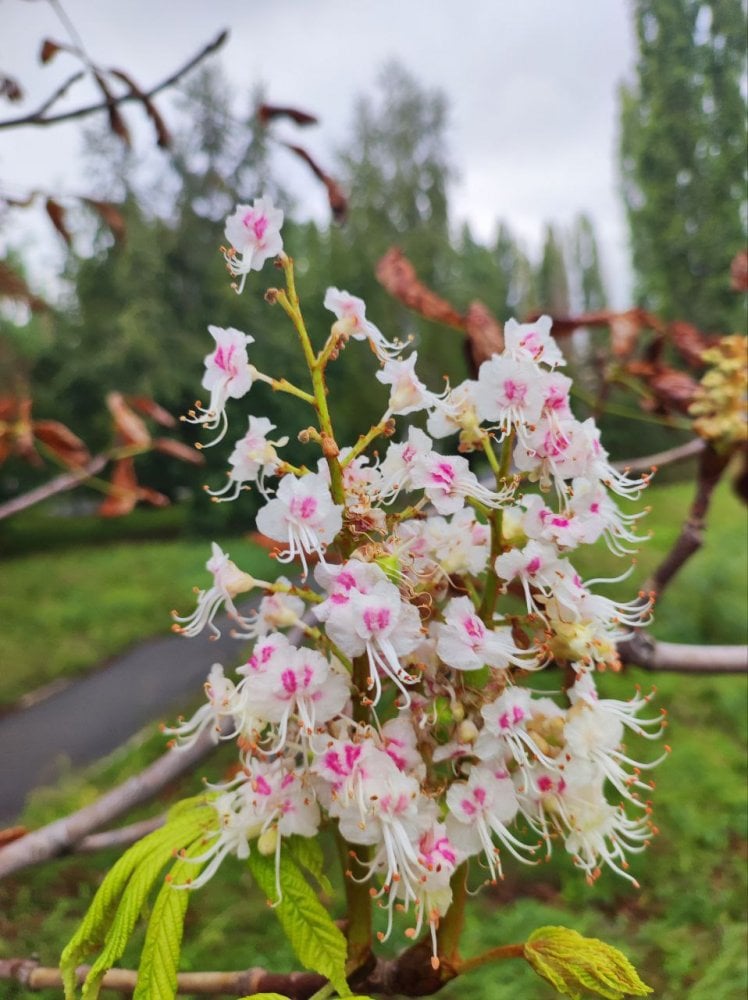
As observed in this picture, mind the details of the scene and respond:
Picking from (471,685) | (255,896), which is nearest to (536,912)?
(255,896)

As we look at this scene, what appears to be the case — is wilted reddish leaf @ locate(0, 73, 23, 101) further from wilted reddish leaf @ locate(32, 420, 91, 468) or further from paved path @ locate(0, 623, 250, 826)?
paved path @ locate(0, 623, 250, 826)

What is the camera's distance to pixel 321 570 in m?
0.26

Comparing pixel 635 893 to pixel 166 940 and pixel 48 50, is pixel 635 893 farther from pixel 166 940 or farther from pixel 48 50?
pixel 48 50

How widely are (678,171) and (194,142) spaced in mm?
1688

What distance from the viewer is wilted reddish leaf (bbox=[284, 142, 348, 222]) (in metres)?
0.61

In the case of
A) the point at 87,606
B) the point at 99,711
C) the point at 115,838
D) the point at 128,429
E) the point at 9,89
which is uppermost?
the point at 9,89

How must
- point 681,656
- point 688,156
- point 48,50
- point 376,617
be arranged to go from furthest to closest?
point 688,156, point 48,50, point 681,656, point 376,617

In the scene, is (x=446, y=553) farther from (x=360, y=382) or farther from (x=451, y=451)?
(x=360, y=382)

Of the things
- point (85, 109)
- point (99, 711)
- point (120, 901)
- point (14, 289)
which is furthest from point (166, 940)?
point (99, 711)

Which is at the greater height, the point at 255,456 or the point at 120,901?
the point at 255,456

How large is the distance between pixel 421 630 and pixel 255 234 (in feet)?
0.52

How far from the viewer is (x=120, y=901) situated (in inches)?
12.0

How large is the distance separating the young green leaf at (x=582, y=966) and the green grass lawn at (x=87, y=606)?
1.60 metres

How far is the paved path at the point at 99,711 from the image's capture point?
4.86 feet
